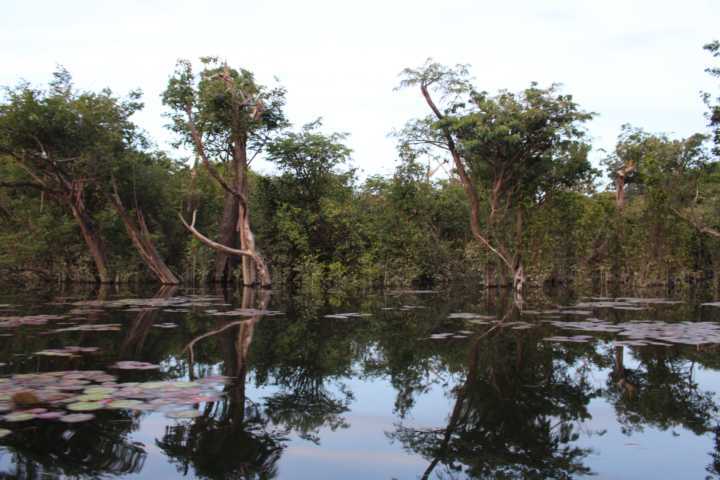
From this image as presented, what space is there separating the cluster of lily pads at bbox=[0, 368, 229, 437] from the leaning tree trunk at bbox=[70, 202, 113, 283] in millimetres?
17872

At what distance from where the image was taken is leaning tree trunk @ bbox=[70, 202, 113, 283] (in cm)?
2080

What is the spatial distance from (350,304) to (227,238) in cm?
1020

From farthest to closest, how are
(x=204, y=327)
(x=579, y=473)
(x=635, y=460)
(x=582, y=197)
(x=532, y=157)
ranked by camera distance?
(x=582, y=197) < (x=532, y=157) < (x=204, y=327) < (x=635, y=460) < (x=579, y=473)

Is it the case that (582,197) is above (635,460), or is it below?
above

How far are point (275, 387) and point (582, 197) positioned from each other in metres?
19.0

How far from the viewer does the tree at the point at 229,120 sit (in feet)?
61.3

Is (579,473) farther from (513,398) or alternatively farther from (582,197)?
(582,197)

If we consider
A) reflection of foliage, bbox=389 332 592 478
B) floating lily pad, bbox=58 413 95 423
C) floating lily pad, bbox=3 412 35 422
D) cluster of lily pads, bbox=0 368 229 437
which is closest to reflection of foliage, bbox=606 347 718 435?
reflection of foliage, bbox=389 332 592 478

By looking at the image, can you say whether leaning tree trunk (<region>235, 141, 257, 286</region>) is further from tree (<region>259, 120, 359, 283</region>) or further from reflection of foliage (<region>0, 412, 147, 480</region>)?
reflection of foliage (<region>0, 412, 147, 480</region>)

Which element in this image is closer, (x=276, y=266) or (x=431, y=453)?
(x=431, y=453)

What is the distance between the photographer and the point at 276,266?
21516 millimetres

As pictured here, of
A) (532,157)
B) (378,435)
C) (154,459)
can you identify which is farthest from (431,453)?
(532,157)

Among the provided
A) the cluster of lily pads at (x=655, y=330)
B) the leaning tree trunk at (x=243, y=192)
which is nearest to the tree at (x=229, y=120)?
the leaning tree trunk at (x=243, y=192)

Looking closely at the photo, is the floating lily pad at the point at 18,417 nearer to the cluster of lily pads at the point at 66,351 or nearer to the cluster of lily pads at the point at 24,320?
the cluster of lily pads at the point at 66,351
